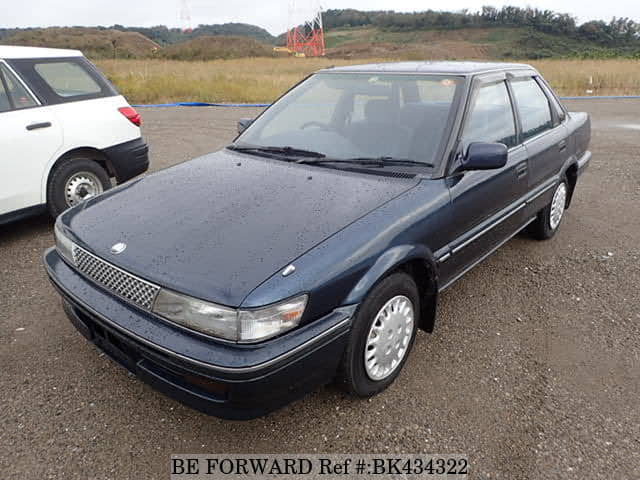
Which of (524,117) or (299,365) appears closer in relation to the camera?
(299,365)

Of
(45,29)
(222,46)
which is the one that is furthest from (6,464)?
(45,29)

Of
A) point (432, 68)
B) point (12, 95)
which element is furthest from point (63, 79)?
point (432, 68)

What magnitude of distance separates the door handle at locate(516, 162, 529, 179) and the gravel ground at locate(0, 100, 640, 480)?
2.83 ft

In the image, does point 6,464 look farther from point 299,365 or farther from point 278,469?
point 299,365

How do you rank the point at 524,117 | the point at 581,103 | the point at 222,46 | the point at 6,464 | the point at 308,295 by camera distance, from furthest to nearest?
1. the point at 222,46
2. the point at 581,103
3. the point at 524,117
4. the point at 6,464
5. the point at 308,295

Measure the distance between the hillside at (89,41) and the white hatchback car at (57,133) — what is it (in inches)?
1589

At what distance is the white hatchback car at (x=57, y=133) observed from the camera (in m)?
4.23

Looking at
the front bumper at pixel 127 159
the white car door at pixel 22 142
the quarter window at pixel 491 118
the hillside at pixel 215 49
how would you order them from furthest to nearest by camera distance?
1. the hillside at pixel 215 49
2. the front bumper at pixel 127 159
3. the white car door at pixel 22 142
4. the quarter window at pixel 491 118

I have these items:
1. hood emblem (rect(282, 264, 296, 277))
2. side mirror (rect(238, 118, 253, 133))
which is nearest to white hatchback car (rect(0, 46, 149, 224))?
side mirror (rect(238, 118, 253, 133))

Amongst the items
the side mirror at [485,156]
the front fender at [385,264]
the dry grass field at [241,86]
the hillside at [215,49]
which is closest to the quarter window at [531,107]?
the side mirror at [485,156]

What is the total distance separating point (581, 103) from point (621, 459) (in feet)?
47.5

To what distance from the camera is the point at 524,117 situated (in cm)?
369

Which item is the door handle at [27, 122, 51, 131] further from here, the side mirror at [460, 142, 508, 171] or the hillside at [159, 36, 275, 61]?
the hillside at [159, 36, 275, 61]

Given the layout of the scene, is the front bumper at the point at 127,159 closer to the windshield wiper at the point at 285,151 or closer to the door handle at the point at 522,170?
the windshield wiper at the point at 285,151
